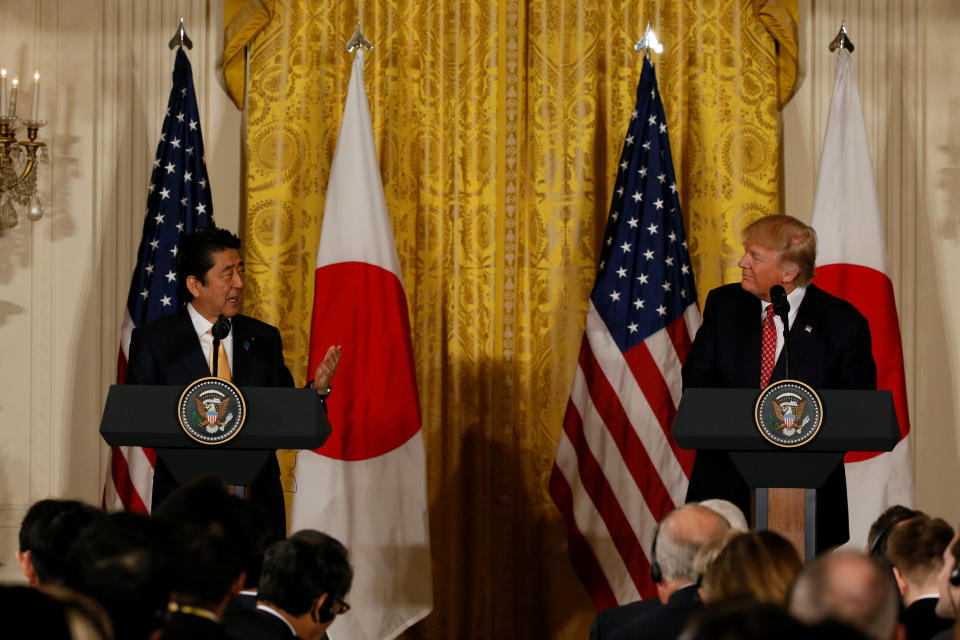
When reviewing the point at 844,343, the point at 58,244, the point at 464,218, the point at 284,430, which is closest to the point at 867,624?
the point at 284,430

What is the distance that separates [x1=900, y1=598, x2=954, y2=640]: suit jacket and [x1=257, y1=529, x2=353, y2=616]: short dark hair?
1.37 meters

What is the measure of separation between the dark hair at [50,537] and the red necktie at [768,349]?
2474mm

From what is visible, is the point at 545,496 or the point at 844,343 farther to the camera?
the point at 545,496

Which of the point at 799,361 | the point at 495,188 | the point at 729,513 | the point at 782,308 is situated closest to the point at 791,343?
the point at 799,361

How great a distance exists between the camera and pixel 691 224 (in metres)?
6.40

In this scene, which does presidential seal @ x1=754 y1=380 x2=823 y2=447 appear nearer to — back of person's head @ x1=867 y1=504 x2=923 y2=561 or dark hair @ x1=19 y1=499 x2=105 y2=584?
back of person's head @ x1=867 y1=504 x2=923 y2=561

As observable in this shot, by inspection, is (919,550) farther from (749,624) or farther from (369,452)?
(369,452)

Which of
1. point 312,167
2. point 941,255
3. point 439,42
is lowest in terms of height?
point 941,255

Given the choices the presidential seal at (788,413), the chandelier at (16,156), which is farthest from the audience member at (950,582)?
the chandelier at (16,156)

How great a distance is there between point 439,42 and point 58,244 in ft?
7.19

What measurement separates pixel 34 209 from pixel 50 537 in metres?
3.77

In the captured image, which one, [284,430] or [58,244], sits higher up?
[58,244]

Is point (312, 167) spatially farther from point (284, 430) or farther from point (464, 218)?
point (284, 430)

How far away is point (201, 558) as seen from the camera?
233 cm
